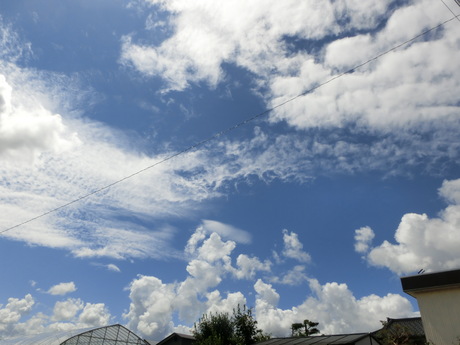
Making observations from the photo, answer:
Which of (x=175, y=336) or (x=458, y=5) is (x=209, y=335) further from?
(x=458, y=5)

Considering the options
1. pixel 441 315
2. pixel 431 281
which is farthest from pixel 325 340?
pixel 431 281

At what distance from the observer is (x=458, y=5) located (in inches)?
329

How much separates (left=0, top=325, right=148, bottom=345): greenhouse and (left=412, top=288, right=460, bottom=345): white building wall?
79.6 feet

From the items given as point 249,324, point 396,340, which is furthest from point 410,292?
point 249,324

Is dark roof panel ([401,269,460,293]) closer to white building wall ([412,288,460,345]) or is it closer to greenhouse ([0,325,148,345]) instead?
white building wall ([412,288,460,345])

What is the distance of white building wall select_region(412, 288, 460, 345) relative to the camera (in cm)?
1448

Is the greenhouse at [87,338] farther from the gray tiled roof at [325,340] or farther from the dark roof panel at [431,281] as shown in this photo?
the dark roof panel at [431,281]

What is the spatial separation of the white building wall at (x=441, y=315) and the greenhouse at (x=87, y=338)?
79.6ft

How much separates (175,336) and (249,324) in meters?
9.32

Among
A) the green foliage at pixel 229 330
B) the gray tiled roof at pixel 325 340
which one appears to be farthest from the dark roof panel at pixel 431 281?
the green foliage at pixel 229 330

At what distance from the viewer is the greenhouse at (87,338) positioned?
2692cm

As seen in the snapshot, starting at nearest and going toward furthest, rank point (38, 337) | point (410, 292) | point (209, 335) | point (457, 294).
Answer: point (457, 294) → point (410, 292) → point (38, 337) → point (209, 335)

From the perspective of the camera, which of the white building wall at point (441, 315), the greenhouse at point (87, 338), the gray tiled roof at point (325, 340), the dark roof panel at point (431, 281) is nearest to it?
the white building wall at point (441, 315)

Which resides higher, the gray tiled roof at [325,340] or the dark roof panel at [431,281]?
the dark roof panel at [431,281]
